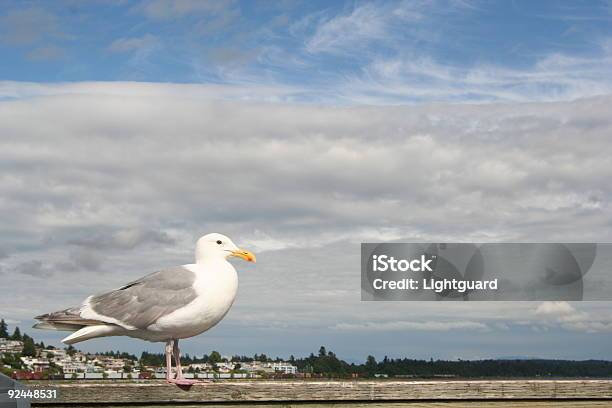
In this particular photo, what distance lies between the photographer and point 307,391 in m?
9.91

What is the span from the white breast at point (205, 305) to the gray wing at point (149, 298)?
0.27ft

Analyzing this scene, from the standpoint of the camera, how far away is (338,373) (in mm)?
11562

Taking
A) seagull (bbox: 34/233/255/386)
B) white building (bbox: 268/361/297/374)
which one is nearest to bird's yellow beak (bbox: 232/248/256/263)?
seagull (bbox: 34/233/255/386)

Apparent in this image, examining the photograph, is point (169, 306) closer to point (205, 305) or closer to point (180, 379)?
point (205, 305)

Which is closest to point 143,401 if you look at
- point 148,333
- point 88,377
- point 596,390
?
point 148,333

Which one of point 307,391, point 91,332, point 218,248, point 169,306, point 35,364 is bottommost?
point 307,391

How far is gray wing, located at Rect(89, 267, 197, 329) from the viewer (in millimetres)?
10094

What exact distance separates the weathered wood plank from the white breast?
62 cm

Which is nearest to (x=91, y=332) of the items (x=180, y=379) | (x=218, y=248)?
(x=180, y=379)

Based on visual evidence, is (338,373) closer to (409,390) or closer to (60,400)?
(409,390)

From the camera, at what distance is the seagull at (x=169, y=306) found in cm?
1000

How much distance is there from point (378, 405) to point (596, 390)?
2584mm

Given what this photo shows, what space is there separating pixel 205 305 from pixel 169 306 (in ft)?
1.44

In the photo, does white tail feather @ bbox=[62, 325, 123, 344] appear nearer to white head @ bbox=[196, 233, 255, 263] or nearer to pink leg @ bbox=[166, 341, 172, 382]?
pink leg @ bbox=[166, 341, 172, 382]
